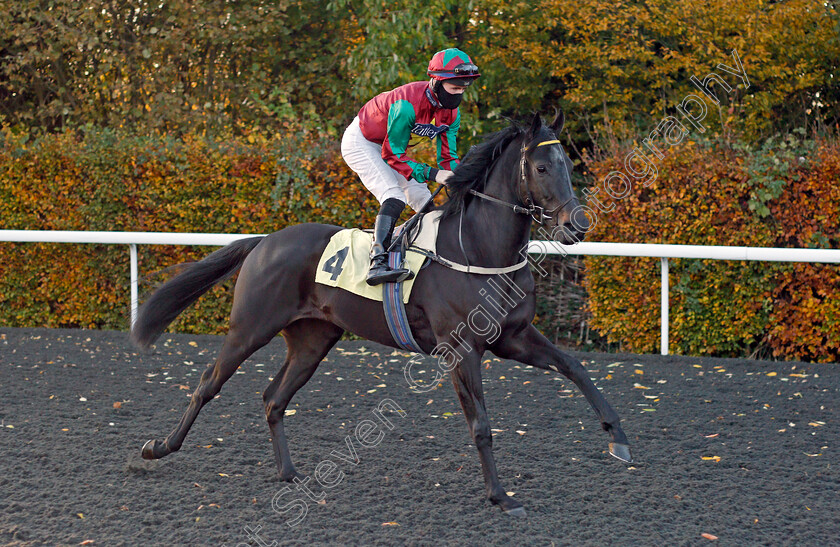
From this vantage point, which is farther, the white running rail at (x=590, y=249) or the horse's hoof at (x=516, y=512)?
the white running rail at (x=590, y=249)

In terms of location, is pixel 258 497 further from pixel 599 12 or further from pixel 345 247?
pixel 599 12

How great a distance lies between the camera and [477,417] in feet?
12.5

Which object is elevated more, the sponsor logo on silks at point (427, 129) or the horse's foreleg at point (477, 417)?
the sponsor logo on silks at point (427, 129)

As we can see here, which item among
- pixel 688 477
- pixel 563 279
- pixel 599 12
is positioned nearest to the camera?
pixel 688 477

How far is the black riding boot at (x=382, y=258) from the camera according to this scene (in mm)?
4082

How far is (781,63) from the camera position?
10.6m

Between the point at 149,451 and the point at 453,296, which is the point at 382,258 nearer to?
the point at 453,296

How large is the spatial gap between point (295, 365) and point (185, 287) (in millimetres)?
825

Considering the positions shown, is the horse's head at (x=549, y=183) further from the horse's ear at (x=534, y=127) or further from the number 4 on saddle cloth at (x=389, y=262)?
the number 4 on saddle cloth at (x=389, y=262)

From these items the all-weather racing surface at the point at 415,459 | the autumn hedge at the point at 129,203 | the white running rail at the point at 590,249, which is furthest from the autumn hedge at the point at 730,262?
the autumn hedge at the point at 129,203

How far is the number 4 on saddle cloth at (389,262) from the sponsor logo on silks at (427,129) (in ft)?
1.29

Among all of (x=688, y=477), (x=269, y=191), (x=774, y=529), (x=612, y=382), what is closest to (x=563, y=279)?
(x=612, y=382)

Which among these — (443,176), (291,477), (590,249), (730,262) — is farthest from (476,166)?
(730,262)

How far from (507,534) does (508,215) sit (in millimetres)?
1415
